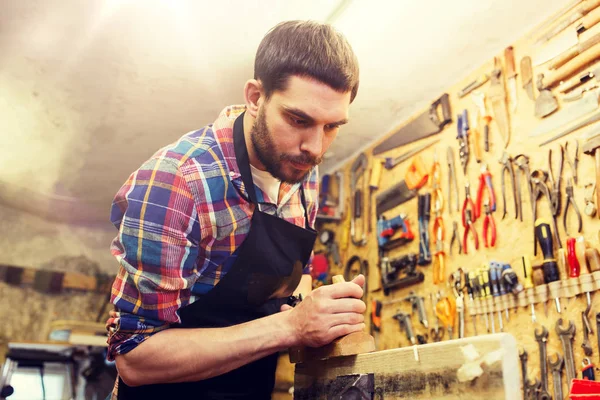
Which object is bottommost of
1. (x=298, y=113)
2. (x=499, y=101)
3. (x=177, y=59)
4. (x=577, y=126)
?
(x=298, y=113)

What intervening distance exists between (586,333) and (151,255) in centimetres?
188

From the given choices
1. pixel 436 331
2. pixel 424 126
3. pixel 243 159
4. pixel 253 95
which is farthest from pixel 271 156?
pixel 424 126

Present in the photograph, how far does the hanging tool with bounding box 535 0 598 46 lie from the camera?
240 centimetres

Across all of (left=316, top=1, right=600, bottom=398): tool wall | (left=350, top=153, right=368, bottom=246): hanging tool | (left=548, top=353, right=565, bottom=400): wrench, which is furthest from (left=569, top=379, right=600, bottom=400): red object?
(left=350, top=153, right=368, bottom=246): hanging tool

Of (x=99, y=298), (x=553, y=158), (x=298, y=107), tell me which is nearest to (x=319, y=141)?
(x=298, y=107)

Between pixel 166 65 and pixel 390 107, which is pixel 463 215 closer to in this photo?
pixel 390 107

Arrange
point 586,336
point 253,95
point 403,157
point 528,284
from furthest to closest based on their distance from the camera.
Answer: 1. point 403,157
2. point 528,284
3. point 586,336
4. point 253,95

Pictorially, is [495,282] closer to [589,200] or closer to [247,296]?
[589,200]

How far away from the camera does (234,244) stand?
5.22 ft

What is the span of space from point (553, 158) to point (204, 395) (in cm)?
200

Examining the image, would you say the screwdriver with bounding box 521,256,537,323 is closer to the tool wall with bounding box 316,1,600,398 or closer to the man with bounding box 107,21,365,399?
the tool wall with bounding box 316,1,600,398

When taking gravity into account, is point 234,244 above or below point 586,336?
above

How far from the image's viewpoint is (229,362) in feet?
4.44

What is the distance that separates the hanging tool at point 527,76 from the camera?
2662mm
